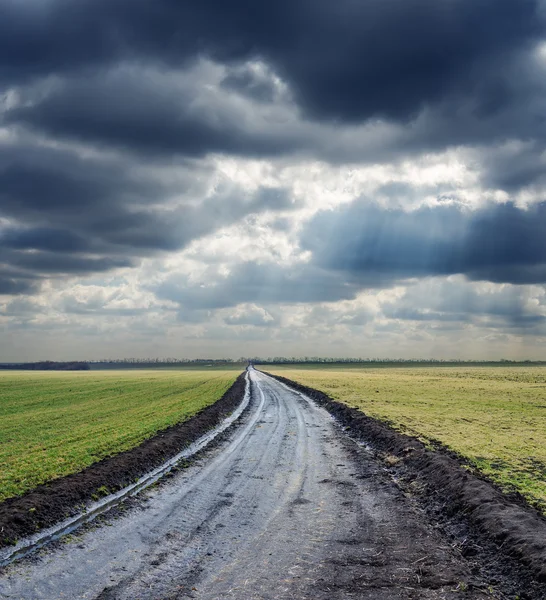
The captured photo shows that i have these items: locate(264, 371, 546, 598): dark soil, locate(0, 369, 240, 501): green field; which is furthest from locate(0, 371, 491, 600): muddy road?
locate(0, 369, 240, 501): green field

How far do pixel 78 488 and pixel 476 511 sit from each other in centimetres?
1010

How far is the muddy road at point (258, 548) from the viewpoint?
25.7 ft

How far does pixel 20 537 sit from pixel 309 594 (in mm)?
6302

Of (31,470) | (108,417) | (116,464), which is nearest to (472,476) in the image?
(116,464)

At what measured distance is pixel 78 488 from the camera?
1349cm

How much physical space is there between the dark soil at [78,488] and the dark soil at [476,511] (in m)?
8.47

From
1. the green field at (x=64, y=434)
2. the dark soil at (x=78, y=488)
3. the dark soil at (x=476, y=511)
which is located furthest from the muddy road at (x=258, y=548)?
the green field at (x=64, y=434)

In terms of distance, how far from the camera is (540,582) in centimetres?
808

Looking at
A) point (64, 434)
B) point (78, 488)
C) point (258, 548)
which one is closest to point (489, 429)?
point (258, 548)

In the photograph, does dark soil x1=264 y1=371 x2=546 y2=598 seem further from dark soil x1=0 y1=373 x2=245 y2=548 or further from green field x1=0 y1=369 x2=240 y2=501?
green field x1=0 y1=369 x2=240 y2=501

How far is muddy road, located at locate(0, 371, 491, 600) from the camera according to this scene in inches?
309

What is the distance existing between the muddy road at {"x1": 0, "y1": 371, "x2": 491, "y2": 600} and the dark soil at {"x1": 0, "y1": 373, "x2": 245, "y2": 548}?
1299 mm

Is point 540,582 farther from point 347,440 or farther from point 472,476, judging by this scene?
point 347,440

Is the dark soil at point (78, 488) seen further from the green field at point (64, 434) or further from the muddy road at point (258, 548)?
the muddy road at point (258, 548)
